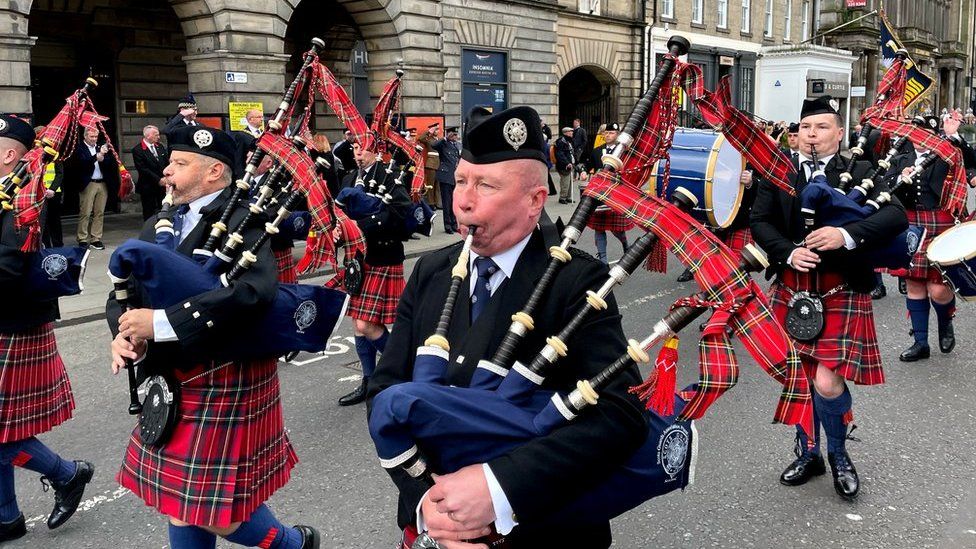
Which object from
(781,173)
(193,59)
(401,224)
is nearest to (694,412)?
(781,173)

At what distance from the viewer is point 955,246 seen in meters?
5.01

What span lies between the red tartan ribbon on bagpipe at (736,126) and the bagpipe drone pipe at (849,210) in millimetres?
1888

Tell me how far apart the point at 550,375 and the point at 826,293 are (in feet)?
9.29

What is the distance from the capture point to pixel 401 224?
19.3 feet

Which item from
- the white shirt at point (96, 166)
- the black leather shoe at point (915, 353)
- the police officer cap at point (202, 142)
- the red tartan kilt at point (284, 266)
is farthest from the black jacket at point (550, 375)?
the white shirt at point (96, 166)

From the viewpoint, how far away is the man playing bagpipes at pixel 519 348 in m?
1.82

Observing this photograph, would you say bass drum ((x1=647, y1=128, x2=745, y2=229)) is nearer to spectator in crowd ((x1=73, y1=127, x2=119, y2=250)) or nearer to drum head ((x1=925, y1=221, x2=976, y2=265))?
drum head ((x1=925, y1=221, x2=976, y2=265))

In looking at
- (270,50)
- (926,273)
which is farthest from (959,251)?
(270,50)

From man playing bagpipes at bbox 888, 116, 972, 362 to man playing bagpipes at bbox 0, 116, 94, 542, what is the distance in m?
5.84

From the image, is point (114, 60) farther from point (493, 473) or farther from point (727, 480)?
point (493, 473)

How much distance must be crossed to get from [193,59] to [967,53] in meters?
61.8

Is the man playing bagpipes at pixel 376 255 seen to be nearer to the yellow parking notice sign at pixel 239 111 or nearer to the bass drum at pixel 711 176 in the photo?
the bass drum at pixel 711 176

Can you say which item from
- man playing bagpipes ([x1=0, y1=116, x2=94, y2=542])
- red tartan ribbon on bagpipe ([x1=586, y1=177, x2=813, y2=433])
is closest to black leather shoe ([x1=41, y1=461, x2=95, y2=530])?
man playing bagpipes ([x1=0, y1=116, x2=94, y2=542])

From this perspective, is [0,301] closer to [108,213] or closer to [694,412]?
[694,412]
